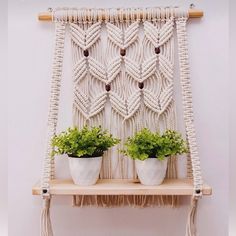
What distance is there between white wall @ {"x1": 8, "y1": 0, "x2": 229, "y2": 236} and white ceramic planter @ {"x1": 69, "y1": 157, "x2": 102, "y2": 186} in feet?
0.43

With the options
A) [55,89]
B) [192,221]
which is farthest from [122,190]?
[55,89]

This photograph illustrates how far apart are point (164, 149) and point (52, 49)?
0.46 metres

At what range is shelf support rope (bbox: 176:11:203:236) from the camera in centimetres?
124

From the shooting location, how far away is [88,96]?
1.34m

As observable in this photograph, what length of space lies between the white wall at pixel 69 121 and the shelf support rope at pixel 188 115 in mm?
48

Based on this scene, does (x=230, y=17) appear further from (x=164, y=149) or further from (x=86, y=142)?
(x=86, y=142)

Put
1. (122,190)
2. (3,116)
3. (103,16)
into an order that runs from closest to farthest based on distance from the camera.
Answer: (122,190), (103,16), (3,116)

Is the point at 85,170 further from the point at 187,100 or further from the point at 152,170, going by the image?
the point at 187,100

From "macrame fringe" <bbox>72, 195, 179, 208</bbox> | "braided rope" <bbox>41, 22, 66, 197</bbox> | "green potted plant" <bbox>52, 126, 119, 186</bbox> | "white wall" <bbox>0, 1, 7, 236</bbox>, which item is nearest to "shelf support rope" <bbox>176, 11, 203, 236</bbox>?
"macrame fringe" <bbox>72, 195, 179, 208</bbox>

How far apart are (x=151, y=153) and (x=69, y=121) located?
284 millimetres

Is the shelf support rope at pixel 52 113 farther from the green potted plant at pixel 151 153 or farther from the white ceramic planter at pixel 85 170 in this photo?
the green potted plant at pixel 151 153

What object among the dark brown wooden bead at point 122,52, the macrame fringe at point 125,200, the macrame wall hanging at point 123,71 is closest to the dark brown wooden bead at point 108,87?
the macrame wall hanging at point 123,71

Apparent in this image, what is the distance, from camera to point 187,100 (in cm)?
129

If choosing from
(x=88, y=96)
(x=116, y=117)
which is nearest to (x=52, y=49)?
(x=88, y=96)
